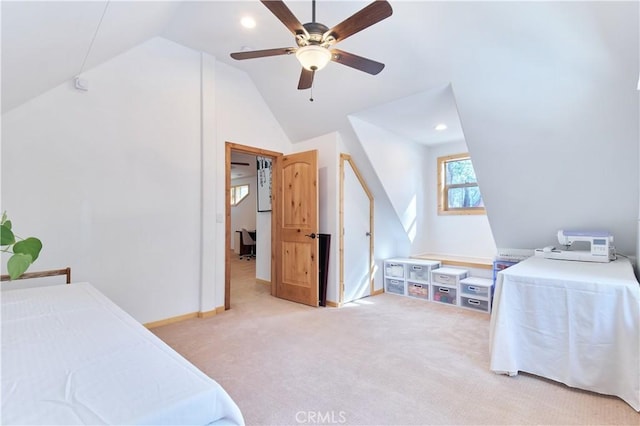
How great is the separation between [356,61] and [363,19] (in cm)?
40

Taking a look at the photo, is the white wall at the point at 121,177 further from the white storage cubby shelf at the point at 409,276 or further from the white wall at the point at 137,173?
the white storage cubby shelf at the point at 409,276

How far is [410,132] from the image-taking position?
431cm

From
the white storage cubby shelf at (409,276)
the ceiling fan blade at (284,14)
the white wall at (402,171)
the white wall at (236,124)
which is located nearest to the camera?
the ceiling fan blade at (284,14)

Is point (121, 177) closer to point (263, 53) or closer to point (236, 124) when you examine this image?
point (236, 124)

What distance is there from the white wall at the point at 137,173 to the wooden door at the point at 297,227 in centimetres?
77

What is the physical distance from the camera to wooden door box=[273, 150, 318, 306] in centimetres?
384

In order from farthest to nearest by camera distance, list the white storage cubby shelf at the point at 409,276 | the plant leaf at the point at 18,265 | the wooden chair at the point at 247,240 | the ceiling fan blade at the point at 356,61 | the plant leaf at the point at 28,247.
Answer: the wooden chair at the point at 247,240 < the white storage cubby shelf at the point at 409,276 < the ceiling fan blade at the point at 356,61 < the plant leaf at the point at 28,247 < the plant leaf at the point at 18,265

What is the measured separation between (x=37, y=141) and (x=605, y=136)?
4.66m

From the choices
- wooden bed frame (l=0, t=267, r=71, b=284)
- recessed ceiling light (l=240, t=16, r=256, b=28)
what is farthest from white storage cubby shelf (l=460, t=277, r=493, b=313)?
wooden bed frame (l=0, t=267, r=71, b=284)

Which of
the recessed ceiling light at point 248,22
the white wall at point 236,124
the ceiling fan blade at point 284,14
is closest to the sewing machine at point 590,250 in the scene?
the ceiling fan blade at point 284,14

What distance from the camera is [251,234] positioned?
8570 mm

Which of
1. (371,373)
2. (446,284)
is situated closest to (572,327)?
(371,373)

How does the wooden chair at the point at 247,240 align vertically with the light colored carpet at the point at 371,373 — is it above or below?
above

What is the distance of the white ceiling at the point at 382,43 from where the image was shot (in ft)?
5.89
